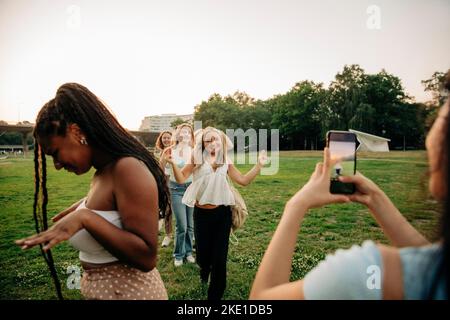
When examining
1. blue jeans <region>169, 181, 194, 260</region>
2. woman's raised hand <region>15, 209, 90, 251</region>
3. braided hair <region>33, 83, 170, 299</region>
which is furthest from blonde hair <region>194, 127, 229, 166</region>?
woman's raised hand <region>15, 209, 90, 251</region>

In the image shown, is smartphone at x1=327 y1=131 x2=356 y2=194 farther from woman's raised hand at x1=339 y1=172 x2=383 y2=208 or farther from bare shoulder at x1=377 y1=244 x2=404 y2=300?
bare shoulder at x1=377 y1=244 x2=404 y2=300

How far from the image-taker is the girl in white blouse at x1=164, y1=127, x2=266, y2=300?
326cm

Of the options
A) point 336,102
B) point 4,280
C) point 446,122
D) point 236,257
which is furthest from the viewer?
point 336,102

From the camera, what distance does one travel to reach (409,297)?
72cm

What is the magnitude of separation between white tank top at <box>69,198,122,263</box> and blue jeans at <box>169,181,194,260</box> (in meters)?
3.50

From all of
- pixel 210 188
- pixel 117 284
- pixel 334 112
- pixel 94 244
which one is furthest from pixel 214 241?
pixel 334 112

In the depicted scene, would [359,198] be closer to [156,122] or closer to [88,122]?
[88,122]

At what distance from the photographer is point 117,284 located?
4.91 feet

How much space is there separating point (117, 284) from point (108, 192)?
463 mm

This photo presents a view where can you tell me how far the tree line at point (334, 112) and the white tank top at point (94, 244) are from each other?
42.2 meters

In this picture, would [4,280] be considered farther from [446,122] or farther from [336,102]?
[336,102]

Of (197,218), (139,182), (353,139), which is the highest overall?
(353,139)
